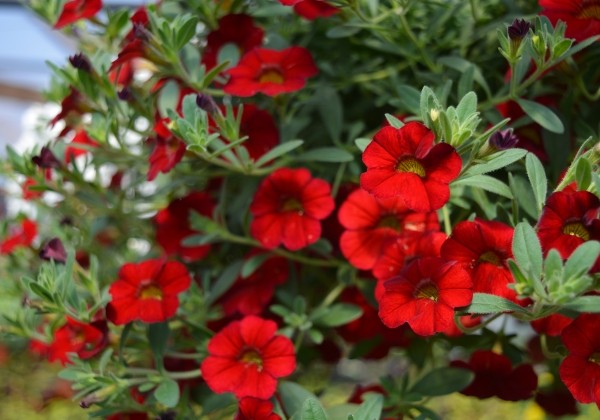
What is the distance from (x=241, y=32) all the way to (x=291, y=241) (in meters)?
0.31

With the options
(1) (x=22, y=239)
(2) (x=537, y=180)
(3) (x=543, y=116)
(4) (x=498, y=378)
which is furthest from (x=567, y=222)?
(1) (x=22, y=239)

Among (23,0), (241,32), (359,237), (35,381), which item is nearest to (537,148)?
(359,237)

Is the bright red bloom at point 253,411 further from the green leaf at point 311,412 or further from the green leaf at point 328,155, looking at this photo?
the green leaf at point 328,155

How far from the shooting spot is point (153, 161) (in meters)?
0.83

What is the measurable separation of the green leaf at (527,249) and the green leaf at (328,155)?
0.29m

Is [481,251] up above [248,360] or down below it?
above

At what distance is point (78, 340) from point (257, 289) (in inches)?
9.6

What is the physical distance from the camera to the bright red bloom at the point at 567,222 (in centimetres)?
58

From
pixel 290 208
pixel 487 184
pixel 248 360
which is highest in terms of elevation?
pixel 487 184

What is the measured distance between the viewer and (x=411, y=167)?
624 mm

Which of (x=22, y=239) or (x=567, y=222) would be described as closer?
(x=567, y=222)

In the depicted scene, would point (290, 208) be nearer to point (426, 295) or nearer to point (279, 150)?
point (279, 150)

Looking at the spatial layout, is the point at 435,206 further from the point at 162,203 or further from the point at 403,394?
the point at 162,203

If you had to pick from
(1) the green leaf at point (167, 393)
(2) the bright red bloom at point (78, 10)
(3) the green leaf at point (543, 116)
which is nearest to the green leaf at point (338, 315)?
(1) the green leaf at point (167, 393)
